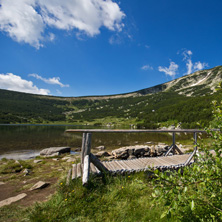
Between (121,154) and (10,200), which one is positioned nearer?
(10,200)

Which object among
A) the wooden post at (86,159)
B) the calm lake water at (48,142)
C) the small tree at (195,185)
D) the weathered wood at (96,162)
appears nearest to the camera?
the small tree at (195,185)

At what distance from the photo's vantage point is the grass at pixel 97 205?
3844mm

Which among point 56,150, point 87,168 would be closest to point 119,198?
point 87,168

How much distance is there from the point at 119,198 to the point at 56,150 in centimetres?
1605

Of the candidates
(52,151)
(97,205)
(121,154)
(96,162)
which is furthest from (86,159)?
(52,151)

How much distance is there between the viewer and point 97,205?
170 inches

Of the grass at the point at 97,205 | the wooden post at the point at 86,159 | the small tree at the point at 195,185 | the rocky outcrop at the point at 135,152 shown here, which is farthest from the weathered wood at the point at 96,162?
the rocky outcrop at the point at 135,152

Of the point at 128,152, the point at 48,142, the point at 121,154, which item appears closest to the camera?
the point at 121,154

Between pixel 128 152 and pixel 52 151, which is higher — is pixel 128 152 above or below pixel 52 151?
above

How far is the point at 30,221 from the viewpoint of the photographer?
3.68 metres

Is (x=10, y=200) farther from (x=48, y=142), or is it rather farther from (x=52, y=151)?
(x=48, y=142)

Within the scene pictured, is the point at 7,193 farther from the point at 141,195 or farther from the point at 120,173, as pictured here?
the point at 141,195

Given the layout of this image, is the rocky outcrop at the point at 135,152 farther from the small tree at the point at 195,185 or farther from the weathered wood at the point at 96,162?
the small tree at the point at 195,185

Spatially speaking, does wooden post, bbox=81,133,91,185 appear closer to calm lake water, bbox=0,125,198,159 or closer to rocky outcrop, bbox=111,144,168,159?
rocky outcrop, bbox=111,144,168,159
